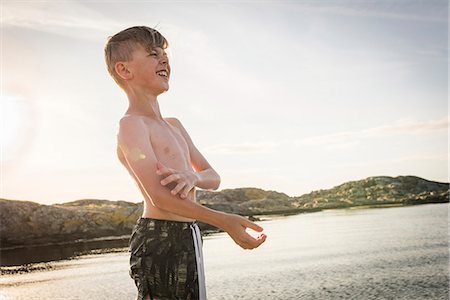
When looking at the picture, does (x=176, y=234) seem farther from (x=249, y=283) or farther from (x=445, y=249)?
(x=445, y=249)

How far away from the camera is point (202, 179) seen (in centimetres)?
259

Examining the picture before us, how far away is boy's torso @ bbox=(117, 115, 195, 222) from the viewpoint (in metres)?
2.51

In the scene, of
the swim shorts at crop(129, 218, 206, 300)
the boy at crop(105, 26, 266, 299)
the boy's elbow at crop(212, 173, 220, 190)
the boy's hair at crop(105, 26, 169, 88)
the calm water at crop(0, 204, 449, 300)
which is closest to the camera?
the boy at crop(105, 26, 266, 299)

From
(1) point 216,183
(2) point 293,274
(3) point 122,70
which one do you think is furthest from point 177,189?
(2) point 293,274

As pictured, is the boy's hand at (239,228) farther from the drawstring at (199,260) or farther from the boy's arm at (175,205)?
the drawstring at (199,260)

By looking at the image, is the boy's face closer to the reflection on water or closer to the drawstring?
the drawstring

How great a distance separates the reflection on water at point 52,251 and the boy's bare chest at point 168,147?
2536 centimetres

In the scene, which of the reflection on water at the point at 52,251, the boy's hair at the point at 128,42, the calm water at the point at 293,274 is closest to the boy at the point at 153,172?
the boy's hair at the point at 128,42

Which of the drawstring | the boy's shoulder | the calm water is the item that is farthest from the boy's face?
the calm water

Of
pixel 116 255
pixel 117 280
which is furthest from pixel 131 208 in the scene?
pixel 117 280

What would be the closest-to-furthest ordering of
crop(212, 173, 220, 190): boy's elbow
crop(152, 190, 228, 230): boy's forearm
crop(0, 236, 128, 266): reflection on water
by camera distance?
crop(152, 190, 228, 230): boy's forearm
crop(212, 173, 220, 190): boy's elbow
crop(0, 236, 128, 266): reflection on water

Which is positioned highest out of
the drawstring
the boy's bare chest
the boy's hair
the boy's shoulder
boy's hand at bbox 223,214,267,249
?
the boy's hair

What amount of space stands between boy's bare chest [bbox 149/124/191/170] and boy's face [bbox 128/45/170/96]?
0.21m

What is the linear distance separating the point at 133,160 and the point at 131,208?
41448mm
